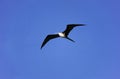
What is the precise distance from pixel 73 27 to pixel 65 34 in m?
1.23

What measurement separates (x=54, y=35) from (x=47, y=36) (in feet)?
2.52

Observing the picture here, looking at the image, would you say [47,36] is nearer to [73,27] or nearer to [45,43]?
[45,43]

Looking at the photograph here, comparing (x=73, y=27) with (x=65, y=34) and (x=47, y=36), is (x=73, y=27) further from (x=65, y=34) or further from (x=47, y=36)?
(x=47, y=36)

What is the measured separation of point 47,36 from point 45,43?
2.58 feet

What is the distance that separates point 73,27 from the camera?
1077 inches

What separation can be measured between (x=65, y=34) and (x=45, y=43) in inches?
93.4

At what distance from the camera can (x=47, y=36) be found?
28.0 metres

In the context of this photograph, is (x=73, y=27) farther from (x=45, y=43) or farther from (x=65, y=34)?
(x=45, y=43)

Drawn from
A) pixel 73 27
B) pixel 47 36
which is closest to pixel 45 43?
pixel 47 36

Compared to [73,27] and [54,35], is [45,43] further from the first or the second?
[73,27]

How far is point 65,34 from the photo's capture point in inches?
1098

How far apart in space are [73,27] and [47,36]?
301 centimetres

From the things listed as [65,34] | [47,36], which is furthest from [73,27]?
[47,36]
